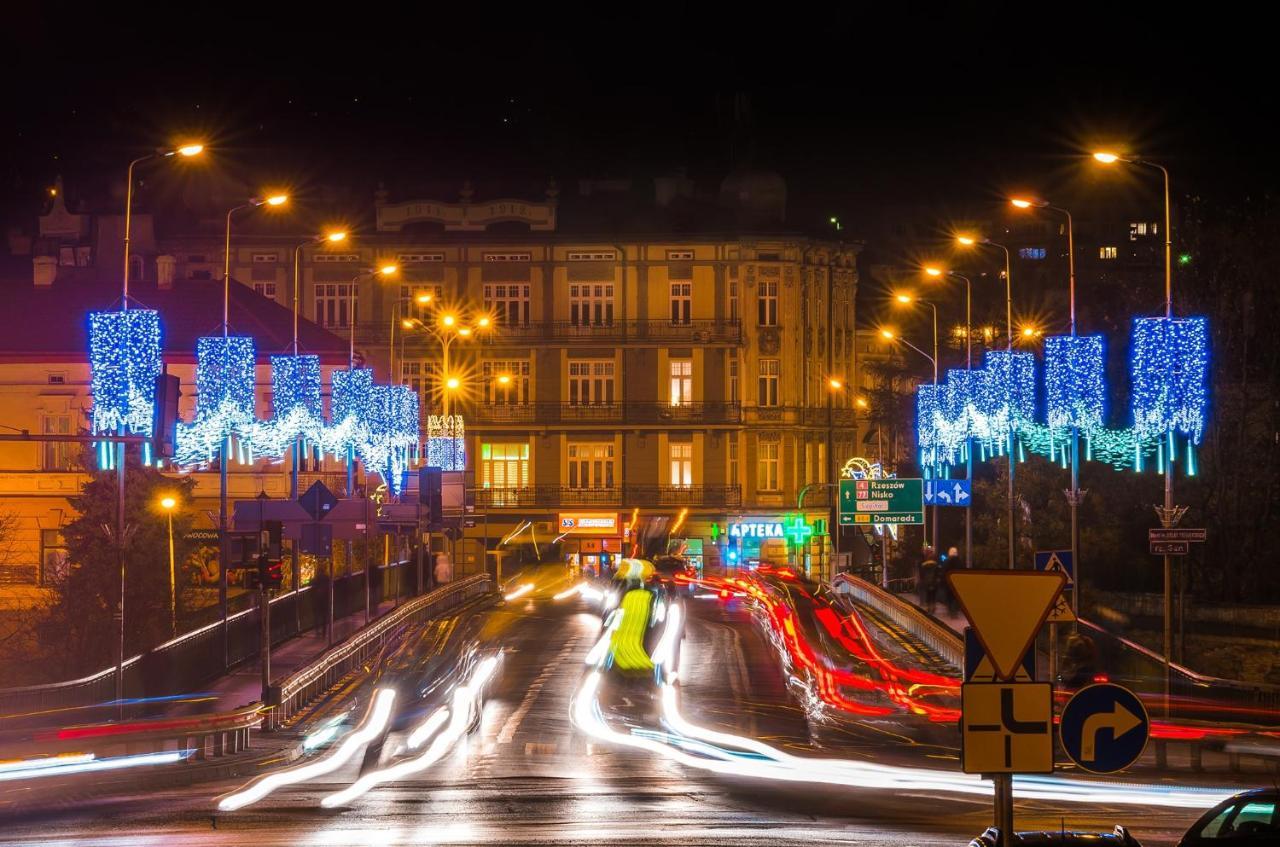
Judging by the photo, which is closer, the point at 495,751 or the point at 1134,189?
the point at 495,751

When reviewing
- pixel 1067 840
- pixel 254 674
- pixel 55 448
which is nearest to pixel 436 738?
pixel 254 674

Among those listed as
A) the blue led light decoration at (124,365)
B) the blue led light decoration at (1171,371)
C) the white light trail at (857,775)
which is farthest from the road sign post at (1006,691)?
the blue led light decoration at (124,365)

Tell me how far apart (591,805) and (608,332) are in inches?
2432

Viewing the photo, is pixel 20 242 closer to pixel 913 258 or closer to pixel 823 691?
pixel 913 258

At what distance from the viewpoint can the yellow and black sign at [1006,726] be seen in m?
10.3

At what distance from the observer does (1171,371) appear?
29.8 metres

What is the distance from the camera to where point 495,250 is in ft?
269

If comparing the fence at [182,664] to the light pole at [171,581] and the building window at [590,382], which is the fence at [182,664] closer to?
the light pole at [171,581]

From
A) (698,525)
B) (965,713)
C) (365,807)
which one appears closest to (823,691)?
(365,807)

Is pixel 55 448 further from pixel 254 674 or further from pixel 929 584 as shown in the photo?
pixel 929 584

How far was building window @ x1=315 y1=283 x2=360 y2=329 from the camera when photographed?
81.1 meters

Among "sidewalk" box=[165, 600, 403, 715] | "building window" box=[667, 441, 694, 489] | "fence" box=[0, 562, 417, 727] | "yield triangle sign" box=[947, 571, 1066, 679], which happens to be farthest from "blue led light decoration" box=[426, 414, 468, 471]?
"yield triangle sign" box=[947, 571, 1066, 679]

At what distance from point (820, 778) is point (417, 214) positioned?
2464 inches

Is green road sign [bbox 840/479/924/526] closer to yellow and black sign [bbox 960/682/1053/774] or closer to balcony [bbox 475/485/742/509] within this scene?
balcony [bbox 475/485/742/509]
